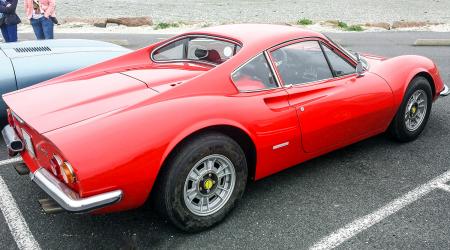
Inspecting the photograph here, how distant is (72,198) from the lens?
8.09 feet

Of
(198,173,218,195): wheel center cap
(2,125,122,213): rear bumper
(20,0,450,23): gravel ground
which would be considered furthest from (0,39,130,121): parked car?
(20,0,450,23): gravel ground

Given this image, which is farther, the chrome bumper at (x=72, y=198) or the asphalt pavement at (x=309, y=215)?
the asphalt pavement at (x=309, y=215)

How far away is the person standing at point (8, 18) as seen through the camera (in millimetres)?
7469

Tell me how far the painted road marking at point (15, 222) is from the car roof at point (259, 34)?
2.02m

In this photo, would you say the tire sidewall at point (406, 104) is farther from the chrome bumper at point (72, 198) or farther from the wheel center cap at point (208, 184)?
the chrome bumper at point (72, 198)

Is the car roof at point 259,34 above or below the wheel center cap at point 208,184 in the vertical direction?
above

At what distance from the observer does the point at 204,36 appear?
3791 mm

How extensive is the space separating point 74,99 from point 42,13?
5561 mm

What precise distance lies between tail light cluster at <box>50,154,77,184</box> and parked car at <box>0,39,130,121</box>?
1.95m

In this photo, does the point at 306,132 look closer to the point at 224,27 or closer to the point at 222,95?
the point at 222,95

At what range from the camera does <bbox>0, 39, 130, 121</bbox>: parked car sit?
4.25 m

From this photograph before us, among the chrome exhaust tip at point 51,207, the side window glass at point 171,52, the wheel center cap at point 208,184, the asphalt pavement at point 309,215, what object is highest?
the side window glass at point 171,52

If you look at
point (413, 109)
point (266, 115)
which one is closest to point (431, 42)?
point (413, 109)

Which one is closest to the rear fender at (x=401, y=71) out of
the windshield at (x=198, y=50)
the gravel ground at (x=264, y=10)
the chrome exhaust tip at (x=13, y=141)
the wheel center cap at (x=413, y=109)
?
the wheel center cap at (x=413, y=109)
